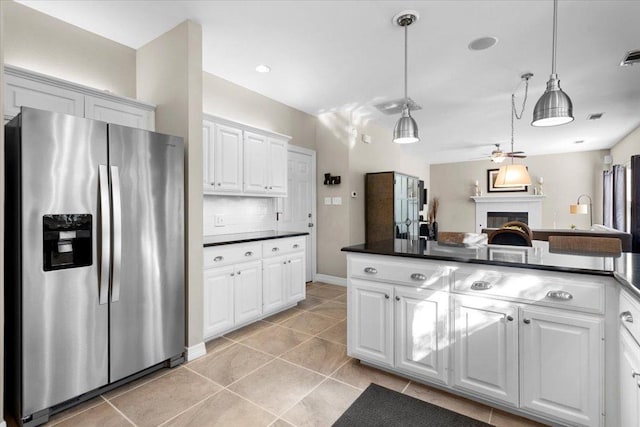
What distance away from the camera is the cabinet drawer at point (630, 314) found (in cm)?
124

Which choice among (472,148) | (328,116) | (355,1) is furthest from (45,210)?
(472,148)

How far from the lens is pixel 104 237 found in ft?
6.59

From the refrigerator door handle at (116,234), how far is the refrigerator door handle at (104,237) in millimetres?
32

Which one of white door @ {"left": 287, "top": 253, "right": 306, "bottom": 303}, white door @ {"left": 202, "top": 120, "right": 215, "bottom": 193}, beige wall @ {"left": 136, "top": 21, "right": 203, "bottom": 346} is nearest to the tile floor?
beige wall @ {"left": 136, "top": 21, "right": 203, "bottom": 346}

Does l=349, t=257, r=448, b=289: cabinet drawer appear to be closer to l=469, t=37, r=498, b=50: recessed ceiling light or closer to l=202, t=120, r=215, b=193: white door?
l=202, t=120, r=215, b=193: white door

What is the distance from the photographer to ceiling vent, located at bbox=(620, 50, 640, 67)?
2.99 meters

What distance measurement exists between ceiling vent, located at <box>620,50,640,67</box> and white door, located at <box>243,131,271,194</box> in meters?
3.80

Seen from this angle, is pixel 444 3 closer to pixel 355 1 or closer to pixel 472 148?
pixel 355 1

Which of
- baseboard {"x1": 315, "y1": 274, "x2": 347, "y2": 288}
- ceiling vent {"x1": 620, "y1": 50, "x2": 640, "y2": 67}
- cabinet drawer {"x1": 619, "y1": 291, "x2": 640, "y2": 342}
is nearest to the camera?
cabinet drawer {"x1": 619, "y1": 291, "x2": 640, "y2": 342}

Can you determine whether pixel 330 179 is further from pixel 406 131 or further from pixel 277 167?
pixel 406 131

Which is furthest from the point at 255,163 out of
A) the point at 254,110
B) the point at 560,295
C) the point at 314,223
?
the point at 560,295

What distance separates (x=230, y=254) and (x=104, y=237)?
1161mm

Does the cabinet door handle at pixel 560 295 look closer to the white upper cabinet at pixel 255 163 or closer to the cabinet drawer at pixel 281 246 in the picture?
the cabinet drawer at pixel 281 246

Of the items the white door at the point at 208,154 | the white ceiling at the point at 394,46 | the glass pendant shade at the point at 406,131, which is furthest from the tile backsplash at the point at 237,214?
the glass pendant shade at the point at 406,131
